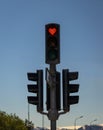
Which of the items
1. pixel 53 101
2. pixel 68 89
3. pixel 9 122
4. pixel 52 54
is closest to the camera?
pixel 52 54

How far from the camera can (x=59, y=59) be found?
14.3 m

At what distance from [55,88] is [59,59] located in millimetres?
912

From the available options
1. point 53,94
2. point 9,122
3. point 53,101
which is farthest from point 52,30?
point 9,122

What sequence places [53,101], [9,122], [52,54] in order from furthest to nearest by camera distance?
[9,122] < [53,101] < [52,54]

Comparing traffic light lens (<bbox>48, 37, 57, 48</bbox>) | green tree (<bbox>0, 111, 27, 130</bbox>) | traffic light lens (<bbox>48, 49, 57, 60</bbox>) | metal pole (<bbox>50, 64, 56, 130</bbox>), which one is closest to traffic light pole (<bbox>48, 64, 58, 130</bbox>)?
metal pole (<bbox>50, 64, 56, 130</bbox>)

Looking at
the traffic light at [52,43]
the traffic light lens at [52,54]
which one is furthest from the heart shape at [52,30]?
the traffic light lens at [52,54]

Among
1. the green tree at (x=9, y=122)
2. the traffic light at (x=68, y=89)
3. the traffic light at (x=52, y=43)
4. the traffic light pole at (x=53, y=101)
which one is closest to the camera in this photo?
the traffic light at (x=52, y=43)

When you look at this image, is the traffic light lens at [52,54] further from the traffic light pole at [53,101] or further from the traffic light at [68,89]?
the traffic light at [68,89]

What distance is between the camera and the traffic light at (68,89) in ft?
49.0

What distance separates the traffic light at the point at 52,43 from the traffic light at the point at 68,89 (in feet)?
2.91

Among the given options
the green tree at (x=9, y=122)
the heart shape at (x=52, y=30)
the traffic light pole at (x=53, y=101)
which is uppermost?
the heart shape at (x=52, y=30)

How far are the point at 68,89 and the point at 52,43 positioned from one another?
146 cm

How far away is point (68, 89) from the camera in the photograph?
14984 mm

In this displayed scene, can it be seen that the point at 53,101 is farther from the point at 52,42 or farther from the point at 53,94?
the point at 52,42
